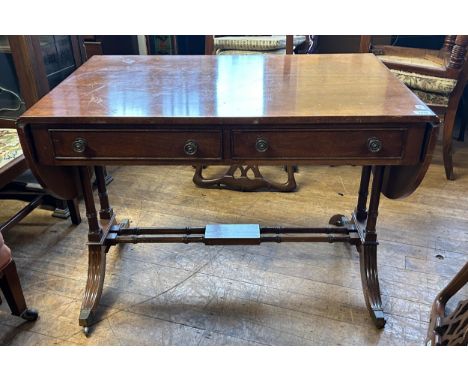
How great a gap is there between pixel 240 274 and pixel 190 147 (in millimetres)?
731

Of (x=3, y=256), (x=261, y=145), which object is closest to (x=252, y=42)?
(x=261, y=145)

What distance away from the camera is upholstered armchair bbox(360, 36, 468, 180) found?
2199 mm

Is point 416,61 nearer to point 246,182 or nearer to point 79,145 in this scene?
point 246,182

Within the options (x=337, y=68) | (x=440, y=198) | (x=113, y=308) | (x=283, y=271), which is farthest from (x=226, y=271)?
(x=440, y=198)

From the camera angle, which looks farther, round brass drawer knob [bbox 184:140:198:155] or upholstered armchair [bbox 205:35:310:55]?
upholstered armchair [bbox 205:35:310:55]

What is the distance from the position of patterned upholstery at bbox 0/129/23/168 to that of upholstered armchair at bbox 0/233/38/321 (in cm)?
46

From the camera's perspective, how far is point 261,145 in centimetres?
121

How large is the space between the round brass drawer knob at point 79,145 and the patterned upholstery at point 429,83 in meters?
1.86

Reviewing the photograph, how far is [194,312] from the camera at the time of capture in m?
1.57

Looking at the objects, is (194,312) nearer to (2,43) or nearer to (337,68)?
(337,68)

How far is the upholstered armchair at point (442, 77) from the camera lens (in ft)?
7.22

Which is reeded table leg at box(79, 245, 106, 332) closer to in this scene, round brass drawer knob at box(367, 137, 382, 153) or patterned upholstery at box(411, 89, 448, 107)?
round brass drawer knob at box(367, 137, 382, 153)

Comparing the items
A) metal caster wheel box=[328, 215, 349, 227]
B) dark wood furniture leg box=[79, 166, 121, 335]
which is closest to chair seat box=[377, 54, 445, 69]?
metal caster wheel box=[328, 215, 349, 227]

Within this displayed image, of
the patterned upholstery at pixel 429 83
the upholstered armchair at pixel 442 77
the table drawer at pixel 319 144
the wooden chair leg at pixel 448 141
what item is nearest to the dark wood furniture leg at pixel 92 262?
the table drawer at pixel 319 144
